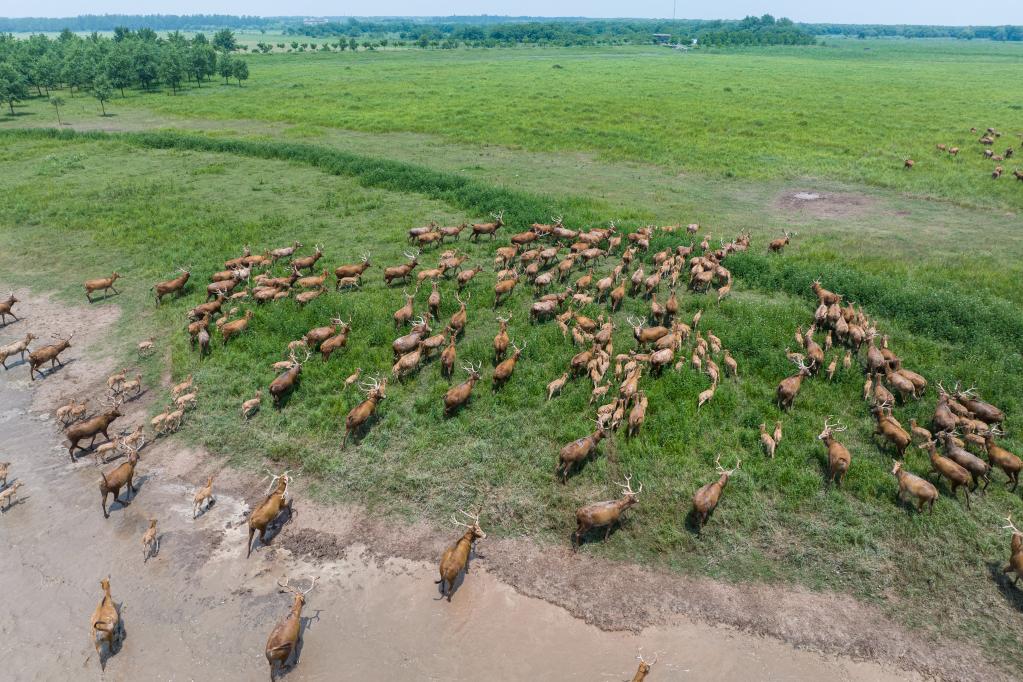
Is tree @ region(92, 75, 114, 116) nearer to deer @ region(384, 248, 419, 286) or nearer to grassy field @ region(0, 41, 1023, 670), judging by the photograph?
grassy field @ region(0, 41, 1023, 670)

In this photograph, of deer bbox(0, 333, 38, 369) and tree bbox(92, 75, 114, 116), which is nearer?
deer bbox(0, 333, 38, 369)

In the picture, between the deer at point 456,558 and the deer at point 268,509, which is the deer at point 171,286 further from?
the deer at point 456,558

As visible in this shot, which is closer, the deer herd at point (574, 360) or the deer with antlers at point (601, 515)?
the deer with antlers at point (601, 515)

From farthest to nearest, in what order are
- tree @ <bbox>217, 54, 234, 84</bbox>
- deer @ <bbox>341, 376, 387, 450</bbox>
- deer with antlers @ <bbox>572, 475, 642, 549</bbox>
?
tree @ <bbox>217, 54, 234, 84</bbox>, deer @ <bbox>341, 376, 387, 450</bbox>, deer with antlers @ <bbox>572, 475, 642, 549</bbox>

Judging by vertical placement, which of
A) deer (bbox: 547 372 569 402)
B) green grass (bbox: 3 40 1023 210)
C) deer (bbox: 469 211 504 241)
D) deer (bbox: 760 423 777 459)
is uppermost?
green grass (bbox: 3 40 1023 210)

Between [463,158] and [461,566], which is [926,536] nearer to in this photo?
[461,566]

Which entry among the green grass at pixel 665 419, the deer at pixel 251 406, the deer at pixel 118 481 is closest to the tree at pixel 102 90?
the green grass at pixel 665 419

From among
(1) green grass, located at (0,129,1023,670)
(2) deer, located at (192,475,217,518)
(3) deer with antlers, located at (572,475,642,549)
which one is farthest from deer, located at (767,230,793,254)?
(2) deer, located at (192,475,217,518)
